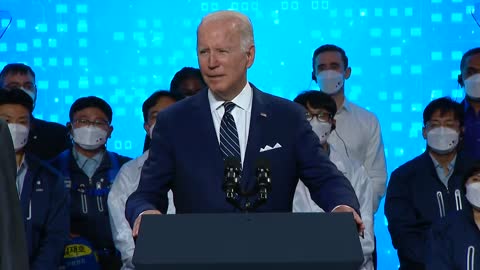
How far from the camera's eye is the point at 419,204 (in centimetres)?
566

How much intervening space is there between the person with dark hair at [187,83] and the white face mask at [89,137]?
49 centimetres

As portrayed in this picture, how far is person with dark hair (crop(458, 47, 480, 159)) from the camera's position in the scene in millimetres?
5889

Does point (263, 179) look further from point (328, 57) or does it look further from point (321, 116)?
point (328, 57)

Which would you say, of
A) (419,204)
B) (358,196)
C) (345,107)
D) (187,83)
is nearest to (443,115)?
(419,204)

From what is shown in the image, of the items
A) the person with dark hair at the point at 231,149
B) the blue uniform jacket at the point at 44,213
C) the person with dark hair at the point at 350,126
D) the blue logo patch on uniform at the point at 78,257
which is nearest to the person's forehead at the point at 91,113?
the blue uniform jacket at the point at 44,213

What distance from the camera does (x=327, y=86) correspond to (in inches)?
242

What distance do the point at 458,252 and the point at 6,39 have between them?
3.46m

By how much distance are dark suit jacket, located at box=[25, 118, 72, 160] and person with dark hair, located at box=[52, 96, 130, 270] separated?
0.36 metres

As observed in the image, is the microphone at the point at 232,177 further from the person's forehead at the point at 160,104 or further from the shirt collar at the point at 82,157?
the shirt collar at the point at 82,157

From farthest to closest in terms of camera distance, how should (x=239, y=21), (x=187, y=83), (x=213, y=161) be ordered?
1. (x=187, y=83)
2. (x=213, y=161)
3. (x=239, y=21)

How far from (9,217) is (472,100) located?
407 centimetres

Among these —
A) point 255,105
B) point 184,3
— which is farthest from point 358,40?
point 255,105

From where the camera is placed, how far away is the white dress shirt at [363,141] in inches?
232

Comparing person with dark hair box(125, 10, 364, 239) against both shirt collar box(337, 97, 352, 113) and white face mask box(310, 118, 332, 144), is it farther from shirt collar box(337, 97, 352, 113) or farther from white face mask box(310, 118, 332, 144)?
shirt collar box(337, 97, 352, 113)
